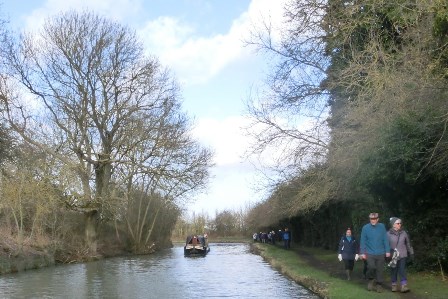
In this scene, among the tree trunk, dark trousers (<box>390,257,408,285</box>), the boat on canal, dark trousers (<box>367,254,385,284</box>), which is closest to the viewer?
dark trousers (<box>390,257,408,285</box>)

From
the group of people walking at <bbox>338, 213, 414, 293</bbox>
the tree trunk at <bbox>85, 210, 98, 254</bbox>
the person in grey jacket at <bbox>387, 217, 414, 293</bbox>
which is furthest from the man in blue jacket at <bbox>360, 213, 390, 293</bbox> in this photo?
the tree trunk at <bbox>85, 210, 98, 254</bbox>

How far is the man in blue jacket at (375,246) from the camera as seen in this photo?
12.6 meters

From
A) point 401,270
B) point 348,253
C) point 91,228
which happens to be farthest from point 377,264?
point 91,228

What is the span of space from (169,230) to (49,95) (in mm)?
33257

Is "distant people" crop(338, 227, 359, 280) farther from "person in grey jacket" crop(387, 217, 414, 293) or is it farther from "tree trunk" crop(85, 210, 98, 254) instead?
"tree trunk" crop(85, 210, 98, 254)

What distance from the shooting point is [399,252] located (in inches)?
500

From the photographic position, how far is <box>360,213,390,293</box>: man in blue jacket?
41.4 feet

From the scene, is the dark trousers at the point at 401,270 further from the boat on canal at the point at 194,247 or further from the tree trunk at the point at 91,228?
the boat on canal at the point at 194,247

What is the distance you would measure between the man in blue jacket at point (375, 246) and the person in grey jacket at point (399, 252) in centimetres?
24

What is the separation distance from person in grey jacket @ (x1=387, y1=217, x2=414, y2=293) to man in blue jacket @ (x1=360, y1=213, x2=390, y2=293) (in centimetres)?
24

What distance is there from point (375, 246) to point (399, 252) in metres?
0.59

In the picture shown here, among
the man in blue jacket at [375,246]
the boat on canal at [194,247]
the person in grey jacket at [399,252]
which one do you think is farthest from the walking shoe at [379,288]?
the boat on canal at [194,247]

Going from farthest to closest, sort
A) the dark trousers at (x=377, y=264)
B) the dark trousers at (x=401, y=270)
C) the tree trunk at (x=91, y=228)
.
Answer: the tree trunk at (x=91, y=228) < the dark trousers at (x=377, y=264) < the dark trousers at (x=401, y=270)

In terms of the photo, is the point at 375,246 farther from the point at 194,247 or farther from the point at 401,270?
the point at 194,247
